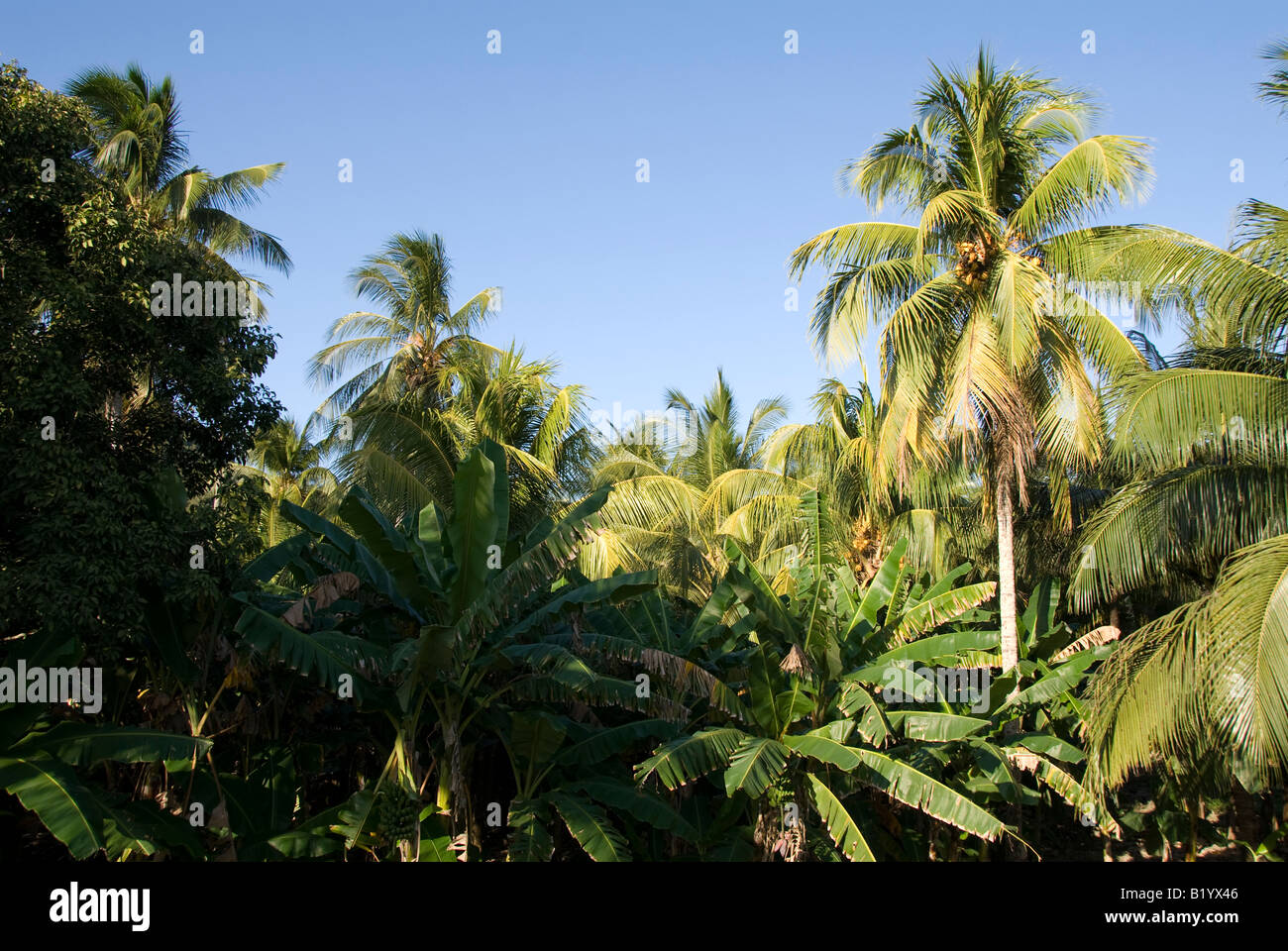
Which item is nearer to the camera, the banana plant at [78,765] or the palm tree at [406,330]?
the banana plant at [78,765]

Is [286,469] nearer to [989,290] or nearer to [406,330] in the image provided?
[406,330]

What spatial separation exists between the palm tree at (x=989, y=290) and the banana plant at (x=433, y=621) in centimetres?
591

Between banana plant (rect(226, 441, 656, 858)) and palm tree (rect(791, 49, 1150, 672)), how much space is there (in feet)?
19.4

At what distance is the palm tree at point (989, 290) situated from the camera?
14062 mm

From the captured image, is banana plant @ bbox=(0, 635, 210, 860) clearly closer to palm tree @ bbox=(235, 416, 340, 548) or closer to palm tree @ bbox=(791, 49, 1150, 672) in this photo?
palm tree @ bbox=(791, 49, 1150, 672)

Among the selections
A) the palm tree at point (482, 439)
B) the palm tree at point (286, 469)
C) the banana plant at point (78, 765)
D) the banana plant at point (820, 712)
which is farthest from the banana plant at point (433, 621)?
the palm tree at point (286, 469)

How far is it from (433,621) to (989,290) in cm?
956

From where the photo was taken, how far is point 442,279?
2173cm

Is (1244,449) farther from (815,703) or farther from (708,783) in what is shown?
(708,783)

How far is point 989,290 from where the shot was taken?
1462 cm

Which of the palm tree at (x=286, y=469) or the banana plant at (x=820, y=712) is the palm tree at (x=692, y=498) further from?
the palm tree at (x=286, y=469)

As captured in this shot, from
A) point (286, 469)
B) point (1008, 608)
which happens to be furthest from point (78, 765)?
point (286, 469)

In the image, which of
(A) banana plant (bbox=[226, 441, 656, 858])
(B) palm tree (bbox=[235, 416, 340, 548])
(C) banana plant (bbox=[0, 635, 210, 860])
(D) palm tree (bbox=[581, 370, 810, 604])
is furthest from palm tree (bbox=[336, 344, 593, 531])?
(B) palm tree (bbox=[235, 416, 340, 548])

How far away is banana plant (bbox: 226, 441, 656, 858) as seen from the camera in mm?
10383
